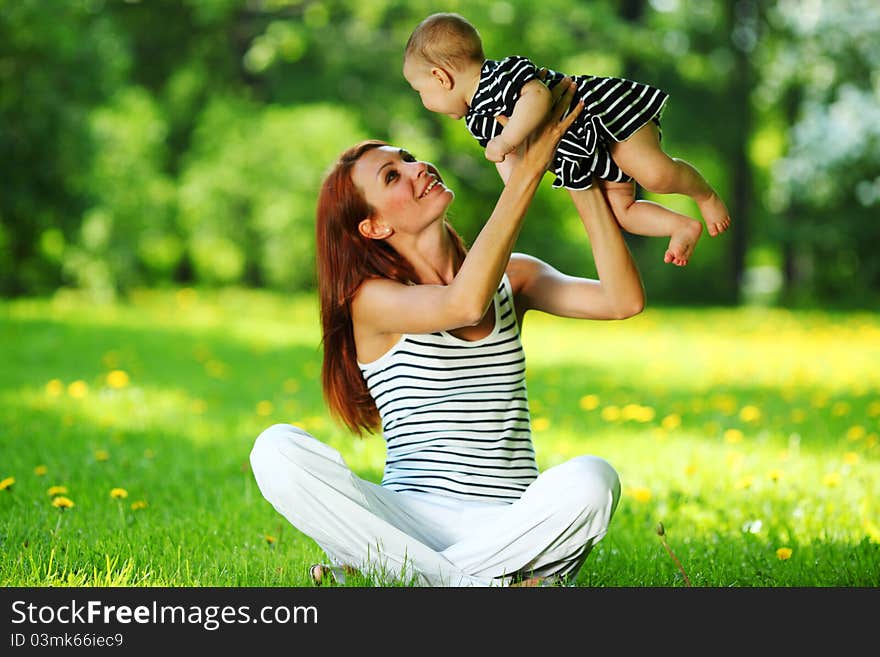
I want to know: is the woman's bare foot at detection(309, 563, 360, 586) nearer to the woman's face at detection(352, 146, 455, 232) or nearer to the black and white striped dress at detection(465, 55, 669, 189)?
the woman's face at detection(352, 146, 455, 232)

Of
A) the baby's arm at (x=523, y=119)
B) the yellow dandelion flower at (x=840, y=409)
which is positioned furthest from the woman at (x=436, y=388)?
the yellow dandelion flower at (x=840, y=409)

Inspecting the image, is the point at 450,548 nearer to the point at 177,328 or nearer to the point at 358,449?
the point at 358,449

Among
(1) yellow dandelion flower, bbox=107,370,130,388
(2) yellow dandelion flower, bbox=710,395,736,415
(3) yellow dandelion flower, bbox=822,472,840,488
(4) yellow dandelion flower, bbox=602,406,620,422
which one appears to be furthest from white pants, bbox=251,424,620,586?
(1) yellow dandelion flower, bbox=107,370,130,388

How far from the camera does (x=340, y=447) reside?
5.32 metres

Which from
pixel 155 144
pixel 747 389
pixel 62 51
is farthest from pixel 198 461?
pixel 155 144

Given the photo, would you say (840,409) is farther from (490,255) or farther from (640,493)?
A: (490,255)

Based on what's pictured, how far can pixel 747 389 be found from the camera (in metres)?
8.04

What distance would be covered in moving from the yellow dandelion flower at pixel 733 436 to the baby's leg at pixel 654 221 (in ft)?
9.14

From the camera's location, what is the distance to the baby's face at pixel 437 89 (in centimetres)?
294

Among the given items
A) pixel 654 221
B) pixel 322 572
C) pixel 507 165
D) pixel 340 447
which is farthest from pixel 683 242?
pixel 340 447

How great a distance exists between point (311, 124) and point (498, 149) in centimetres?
1394

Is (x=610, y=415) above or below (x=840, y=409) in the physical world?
below

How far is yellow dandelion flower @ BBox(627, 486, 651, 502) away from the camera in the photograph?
4.20m

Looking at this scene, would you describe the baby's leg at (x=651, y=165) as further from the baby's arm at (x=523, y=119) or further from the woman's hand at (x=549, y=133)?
the baby's arm at (x=523, y=119)
